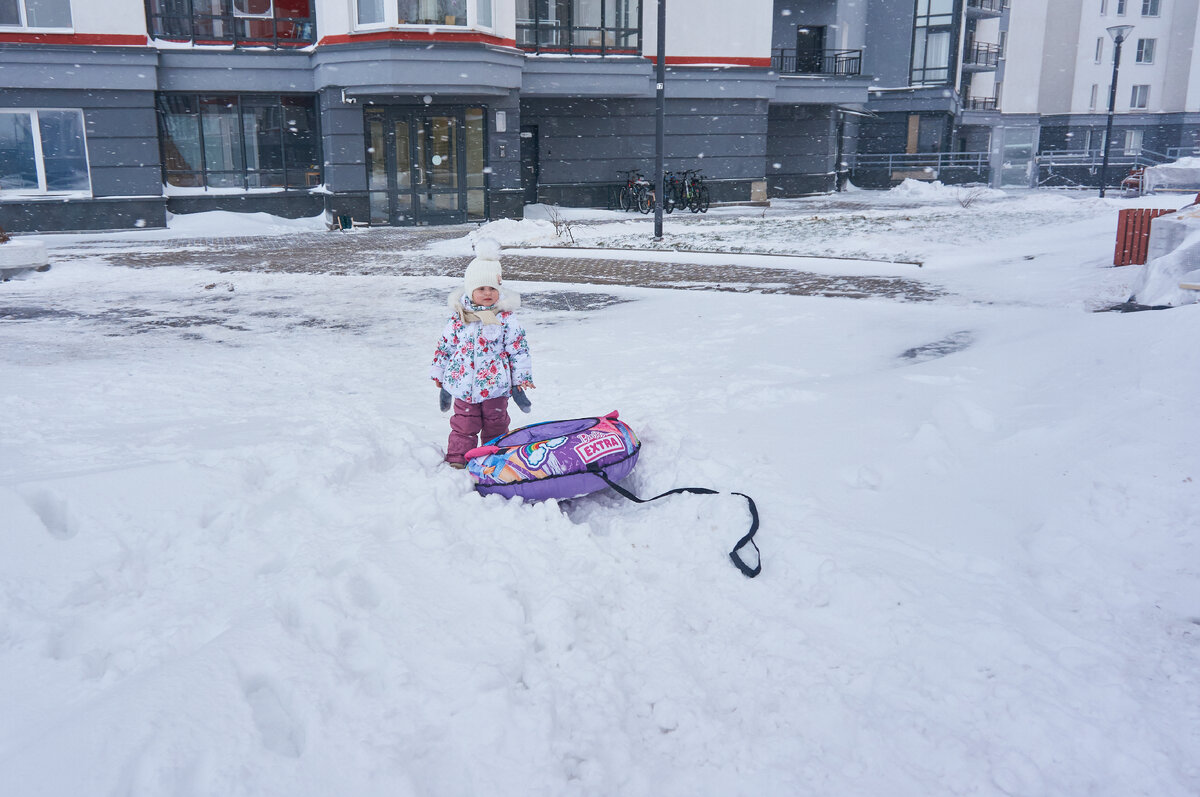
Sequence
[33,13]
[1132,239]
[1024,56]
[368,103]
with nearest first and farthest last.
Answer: [1132,239], [33,13], [368,103], [1024,56]

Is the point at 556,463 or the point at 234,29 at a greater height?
the point at 234,29

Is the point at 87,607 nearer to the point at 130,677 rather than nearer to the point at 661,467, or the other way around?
the point at 130,677

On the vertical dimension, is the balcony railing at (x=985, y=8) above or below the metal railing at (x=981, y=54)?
above

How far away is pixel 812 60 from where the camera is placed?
3203 centimetres

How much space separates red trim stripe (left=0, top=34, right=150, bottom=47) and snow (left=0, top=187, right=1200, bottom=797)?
1525cm

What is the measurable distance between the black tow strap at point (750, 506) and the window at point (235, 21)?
19919 mm

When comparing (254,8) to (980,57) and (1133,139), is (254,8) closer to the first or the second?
(980,57)

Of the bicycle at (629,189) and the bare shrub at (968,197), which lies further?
the bicycle at (629,189)

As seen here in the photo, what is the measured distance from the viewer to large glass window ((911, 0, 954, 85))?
39812 mm

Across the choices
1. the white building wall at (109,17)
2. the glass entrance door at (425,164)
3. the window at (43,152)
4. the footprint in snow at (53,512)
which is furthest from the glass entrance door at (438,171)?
the footprint in snow at (53,512)

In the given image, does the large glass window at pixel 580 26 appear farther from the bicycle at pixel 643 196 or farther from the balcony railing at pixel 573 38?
the bicycle at pixel 643 196

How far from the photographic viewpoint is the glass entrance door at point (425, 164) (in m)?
20.6

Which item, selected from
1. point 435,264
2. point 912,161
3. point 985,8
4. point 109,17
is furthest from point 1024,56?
point 435,264

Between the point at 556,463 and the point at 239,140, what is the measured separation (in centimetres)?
1972
